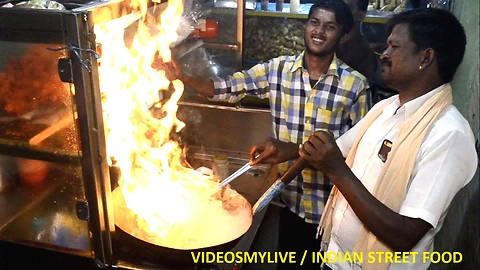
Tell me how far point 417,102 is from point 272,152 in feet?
2.35

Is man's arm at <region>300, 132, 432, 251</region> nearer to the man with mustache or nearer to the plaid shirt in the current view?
→ the man with mustache

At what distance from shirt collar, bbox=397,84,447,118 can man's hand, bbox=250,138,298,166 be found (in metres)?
0.64

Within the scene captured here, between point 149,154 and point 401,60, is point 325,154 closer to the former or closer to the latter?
point 401,60

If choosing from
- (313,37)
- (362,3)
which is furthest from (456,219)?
(362,3)

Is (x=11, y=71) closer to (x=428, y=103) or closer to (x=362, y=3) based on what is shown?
(x=428, y=103)

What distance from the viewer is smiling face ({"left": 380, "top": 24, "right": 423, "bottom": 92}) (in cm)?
158

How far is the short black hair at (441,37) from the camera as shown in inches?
61.0

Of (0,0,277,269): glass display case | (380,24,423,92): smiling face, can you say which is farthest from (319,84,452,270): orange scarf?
(0,0,277,269): glass display case

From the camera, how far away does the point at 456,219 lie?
1.94 meters

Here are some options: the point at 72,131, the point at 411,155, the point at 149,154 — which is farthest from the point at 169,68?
the point at 411,155

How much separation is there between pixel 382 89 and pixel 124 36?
179cm

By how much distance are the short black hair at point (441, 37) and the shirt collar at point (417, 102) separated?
0.18 ft

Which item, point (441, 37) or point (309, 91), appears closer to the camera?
point (441, 37)

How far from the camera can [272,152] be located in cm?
209
